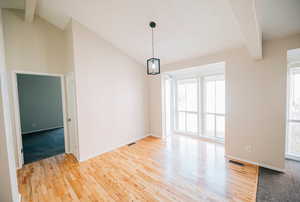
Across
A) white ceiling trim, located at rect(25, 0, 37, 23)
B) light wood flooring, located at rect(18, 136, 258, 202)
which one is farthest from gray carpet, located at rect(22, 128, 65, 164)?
white ceiling trim, located at rect(25, 0, 37, 23)

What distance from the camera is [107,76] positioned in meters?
3.48

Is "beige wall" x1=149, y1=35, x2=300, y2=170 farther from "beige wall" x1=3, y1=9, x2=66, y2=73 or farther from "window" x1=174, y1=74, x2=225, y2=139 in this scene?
"beige wall" x1=3, y1=9, x2=66, y2=73

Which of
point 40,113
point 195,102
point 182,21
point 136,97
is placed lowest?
point 40,113

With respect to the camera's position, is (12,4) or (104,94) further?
(104,94)

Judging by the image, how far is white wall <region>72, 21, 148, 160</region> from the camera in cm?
298

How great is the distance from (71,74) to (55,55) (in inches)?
33.5

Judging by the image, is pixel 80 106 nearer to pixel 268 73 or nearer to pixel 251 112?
pixel 251 112

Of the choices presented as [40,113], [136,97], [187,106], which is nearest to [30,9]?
[136,97]

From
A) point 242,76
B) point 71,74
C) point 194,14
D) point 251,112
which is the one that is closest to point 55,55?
point 71,74

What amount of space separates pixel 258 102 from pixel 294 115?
119 cm

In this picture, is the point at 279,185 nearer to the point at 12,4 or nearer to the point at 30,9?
the point at 30,9

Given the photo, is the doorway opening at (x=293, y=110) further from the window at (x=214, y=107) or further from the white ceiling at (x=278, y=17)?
the window at (x=214, y=107)

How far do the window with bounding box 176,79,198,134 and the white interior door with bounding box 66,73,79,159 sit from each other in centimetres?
363

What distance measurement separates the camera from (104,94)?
135 inches
